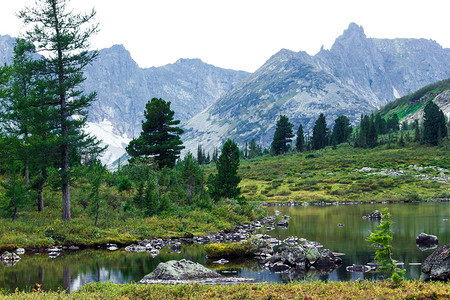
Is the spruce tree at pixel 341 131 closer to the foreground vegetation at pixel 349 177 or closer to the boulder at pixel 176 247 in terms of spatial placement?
the foreground vegetation at pixel 349 177

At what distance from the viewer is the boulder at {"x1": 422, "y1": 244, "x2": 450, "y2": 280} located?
55.9 feet

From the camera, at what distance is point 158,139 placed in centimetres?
6519

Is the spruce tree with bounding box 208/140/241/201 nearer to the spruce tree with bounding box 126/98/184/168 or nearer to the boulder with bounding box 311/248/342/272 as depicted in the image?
the spruce tree with bounding box 126/98/184/168

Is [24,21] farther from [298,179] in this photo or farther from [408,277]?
[298,179]

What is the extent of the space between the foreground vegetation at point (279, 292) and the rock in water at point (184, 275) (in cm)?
435

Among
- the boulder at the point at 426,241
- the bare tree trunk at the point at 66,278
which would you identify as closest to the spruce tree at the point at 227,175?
the boulder at the point at 426,241

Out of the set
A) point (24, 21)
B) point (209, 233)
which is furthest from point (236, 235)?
point (24, 21)

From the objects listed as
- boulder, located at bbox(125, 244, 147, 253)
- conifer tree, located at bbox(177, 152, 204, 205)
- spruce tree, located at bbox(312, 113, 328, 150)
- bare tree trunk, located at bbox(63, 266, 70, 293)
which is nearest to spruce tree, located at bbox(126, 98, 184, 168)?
conifer tree, located at bbox(177, 152, 204, 205)

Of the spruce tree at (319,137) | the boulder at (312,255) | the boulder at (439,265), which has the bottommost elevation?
the boulder at (312,255)

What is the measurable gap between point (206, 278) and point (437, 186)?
283 ft

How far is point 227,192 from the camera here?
54969mm

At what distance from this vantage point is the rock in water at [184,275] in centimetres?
2011

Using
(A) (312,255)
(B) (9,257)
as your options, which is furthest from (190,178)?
(A) (312,255)

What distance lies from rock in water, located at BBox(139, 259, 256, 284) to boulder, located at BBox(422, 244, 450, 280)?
8.61 m
